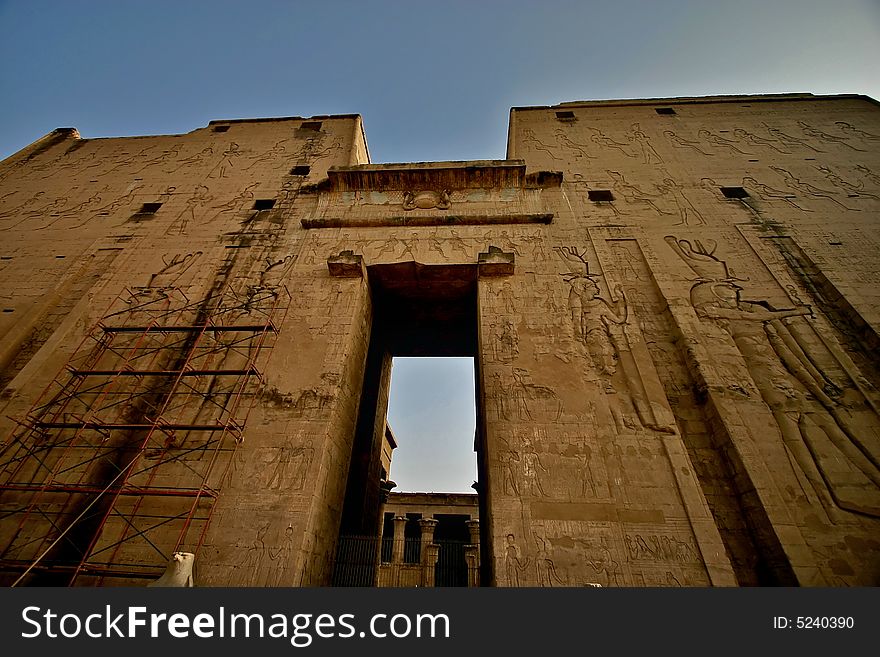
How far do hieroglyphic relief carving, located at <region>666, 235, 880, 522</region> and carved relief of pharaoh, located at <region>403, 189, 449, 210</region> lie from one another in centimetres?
632

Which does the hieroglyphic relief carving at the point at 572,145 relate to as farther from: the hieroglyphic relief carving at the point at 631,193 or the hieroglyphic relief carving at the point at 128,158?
the hieroglyphic relief carving at the point at 128,158

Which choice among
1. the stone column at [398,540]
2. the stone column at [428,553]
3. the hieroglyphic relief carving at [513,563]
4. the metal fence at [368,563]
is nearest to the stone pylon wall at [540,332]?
the hieroglyphic relief carving at [513,563]

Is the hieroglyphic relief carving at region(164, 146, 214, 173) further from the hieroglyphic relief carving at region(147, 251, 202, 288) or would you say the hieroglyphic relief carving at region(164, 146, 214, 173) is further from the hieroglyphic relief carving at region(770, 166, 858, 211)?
the hieroglyphic relief carving at region(770, 166, 858, 211)

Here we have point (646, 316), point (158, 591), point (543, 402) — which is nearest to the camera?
point (158, 591)

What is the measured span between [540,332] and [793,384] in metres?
4.48

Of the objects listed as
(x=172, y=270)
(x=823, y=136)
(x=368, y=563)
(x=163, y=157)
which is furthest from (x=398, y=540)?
(x=823, y=136)

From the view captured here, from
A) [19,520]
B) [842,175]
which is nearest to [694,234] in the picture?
[842,175]

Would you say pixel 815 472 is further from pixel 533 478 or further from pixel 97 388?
pixel 97 388

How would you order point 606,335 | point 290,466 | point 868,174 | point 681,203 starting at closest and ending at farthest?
1. point 290,466
2. point 606,335
3. point 681,203
4. point 868,174

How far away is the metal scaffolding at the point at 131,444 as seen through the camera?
18.6 feet

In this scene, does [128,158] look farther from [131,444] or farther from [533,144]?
→ [533,144]

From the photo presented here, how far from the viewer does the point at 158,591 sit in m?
3.24

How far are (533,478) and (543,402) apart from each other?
1404mm

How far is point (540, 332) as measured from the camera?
317 inches
